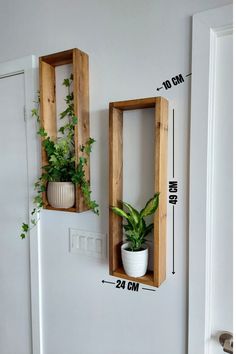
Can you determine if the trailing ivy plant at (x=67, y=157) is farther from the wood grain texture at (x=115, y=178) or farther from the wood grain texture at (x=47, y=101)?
the wood grain texture at (x=115, y=178)

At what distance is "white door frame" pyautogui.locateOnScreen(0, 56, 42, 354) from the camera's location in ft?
4.18

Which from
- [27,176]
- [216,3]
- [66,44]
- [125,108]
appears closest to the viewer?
[216,3]

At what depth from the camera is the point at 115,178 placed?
100 cm

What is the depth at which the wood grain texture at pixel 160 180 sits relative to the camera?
0.89 meters

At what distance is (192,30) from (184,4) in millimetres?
108

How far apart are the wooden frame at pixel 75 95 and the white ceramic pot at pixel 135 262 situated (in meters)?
0.29

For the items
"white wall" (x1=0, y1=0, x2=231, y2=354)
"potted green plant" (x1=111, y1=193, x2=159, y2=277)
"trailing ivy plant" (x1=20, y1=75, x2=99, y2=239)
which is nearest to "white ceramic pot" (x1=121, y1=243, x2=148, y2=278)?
"potted green plant" (x1=111, y1=193, x2=159, y2=277)

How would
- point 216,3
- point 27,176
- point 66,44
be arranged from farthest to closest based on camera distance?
1. point 27,176
2. point 66,44
3. point 216,3

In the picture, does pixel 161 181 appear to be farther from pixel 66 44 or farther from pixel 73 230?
pixel 66 44

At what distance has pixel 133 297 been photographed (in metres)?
1.07

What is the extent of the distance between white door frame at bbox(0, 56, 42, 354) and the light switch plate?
0.72 ft

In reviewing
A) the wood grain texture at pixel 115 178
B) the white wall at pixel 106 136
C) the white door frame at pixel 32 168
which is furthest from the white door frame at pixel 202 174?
the white door frame at pixel 32 168

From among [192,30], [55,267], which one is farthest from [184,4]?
[55,267]

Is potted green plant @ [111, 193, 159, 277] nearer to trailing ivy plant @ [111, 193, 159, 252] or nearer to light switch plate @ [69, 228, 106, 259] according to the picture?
trailing ivy plant @ [111, 193, 159, 252]
